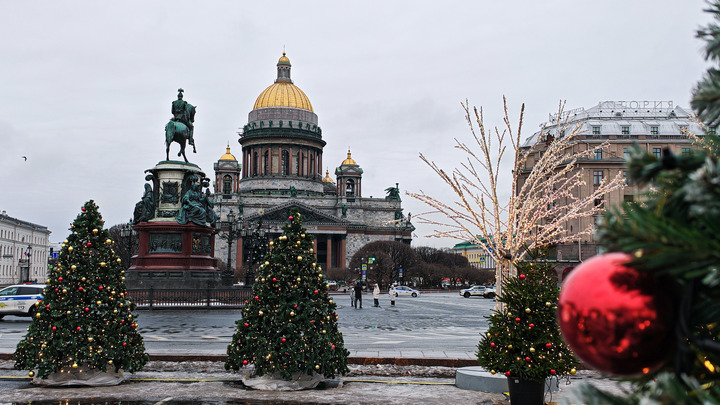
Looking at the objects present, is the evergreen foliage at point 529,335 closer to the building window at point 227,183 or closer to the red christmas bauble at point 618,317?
the red christmas bauble at point 618,317

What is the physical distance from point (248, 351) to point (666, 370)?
7861mm

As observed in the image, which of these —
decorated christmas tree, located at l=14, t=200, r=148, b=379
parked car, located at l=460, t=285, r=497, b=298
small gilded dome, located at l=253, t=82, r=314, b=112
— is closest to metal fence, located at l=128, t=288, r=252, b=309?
decorated christmas tree, located at l=14, t=200, r=148, b=379

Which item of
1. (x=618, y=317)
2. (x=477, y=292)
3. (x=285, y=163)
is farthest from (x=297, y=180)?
(x=618, y=317)

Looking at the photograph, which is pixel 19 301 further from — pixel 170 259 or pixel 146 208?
pixel 146 208

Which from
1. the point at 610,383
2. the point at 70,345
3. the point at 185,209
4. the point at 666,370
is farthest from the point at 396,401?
the point at 185,209

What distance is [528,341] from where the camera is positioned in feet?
25.1

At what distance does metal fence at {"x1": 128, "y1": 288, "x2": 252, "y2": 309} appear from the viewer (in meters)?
29.0

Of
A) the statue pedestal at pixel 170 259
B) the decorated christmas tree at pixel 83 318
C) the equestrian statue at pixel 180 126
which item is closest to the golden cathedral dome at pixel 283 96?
the equestrian statue at pixel 180 126

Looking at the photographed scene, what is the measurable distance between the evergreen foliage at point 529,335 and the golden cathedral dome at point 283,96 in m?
102

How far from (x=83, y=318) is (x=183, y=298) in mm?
20735

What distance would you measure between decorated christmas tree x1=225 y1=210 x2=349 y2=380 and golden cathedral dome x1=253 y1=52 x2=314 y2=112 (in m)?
99.5

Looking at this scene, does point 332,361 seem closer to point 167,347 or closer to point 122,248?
point 167,347

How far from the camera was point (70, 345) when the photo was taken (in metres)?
9.33

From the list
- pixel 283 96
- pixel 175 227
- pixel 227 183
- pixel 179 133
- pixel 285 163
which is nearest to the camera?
pixel 175 227
